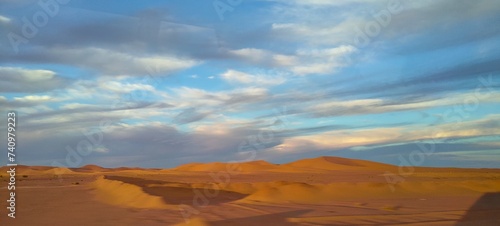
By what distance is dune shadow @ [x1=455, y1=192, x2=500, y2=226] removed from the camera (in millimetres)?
13148

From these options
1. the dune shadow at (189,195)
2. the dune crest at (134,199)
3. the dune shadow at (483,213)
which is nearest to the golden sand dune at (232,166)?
the dune shadow at (189,195)

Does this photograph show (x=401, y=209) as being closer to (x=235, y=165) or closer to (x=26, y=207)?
(x=26, y=207)

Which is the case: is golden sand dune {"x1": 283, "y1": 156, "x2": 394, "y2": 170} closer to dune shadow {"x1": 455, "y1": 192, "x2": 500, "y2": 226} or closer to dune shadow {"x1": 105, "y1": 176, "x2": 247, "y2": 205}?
dune shadow {"x1": 105, "y1": 176, "x2": 247, "y2": 205}

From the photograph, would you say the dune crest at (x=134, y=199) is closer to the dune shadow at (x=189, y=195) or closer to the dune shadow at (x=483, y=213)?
the dune shadow at (x=189, y=195)

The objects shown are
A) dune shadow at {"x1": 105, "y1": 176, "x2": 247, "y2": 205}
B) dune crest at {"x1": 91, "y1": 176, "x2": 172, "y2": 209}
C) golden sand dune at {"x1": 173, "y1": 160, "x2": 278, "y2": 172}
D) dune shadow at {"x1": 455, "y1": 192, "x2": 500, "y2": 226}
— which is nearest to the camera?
dune shadow at {"x1": 455, "y1": 192, "x2": 500, "y2": 226}

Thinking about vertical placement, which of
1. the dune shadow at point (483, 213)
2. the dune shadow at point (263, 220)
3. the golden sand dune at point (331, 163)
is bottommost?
the dune shadow at point (483, 213)

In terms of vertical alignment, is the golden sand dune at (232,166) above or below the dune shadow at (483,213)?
above

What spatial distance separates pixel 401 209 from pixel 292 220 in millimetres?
5471

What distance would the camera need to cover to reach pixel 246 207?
53.7 ft

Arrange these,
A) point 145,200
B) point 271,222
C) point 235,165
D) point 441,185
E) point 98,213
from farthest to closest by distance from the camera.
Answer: point 235,165 → point 441,185 → point 145,200 → point 98,213 → point 271,222

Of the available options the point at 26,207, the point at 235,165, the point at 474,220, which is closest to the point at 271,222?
the point at 474,220

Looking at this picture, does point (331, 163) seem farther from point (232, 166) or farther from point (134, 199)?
point (134, 199)

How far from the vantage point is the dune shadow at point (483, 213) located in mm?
13148

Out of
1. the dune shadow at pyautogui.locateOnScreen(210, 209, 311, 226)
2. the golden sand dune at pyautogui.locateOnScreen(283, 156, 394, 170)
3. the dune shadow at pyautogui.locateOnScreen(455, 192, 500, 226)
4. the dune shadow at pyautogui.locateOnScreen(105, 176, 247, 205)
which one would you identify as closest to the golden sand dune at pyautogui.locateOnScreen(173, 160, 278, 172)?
the golden sand dune at pyautogui.locateOnScreen(283, 156, 394, 170)
